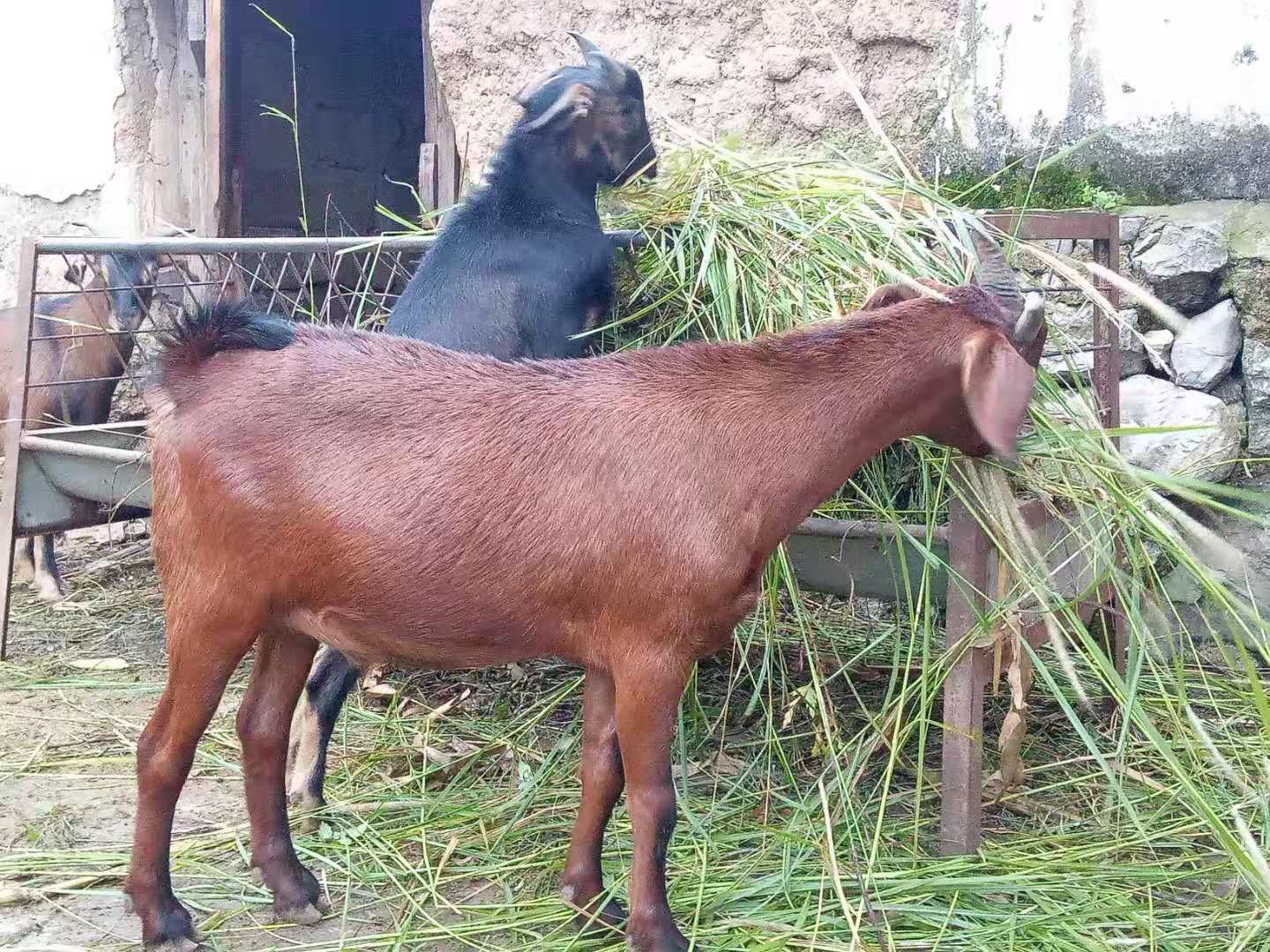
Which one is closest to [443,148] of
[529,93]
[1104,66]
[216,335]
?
[529,93]

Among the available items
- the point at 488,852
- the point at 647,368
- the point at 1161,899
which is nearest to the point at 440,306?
the point at 647,368

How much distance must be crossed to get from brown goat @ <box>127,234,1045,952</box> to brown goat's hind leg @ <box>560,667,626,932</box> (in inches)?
4.8

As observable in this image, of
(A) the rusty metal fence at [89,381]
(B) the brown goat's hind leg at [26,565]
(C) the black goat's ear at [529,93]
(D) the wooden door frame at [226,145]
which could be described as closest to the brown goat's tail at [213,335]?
(A) the rusty metal fence at [89,381]

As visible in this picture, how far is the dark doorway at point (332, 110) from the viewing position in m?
9.58

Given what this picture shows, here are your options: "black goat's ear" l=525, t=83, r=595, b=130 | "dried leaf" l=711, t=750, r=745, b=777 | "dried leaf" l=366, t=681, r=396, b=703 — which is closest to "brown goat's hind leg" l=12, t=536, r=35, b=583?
"dried leaf" l=366, t=681, r=396, b=703

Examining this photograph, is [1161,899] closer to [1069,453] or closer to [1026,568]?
[1026,568]

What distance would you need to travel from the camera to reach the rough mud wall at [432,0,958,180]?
191 inches

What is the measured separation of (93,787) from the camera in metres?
3.98

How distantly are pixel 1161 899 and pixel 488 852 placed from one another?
5.48 ft

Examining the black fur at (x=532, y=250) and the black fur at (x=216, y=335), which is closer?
the black fur at (x=216, y=335)

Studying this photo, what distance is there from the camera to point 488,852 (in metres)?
3.43

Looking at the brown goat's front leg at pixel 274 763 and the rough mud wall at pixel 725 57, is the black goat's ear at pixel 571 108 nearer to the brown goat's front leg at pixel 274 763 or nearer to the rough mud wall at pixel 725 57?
the rough mud wall at pixel 725 57

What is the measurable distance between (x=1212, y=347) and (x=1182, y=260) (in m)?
0.34

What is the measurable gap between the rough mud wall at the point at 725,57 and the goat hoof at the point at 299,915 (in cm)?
313
